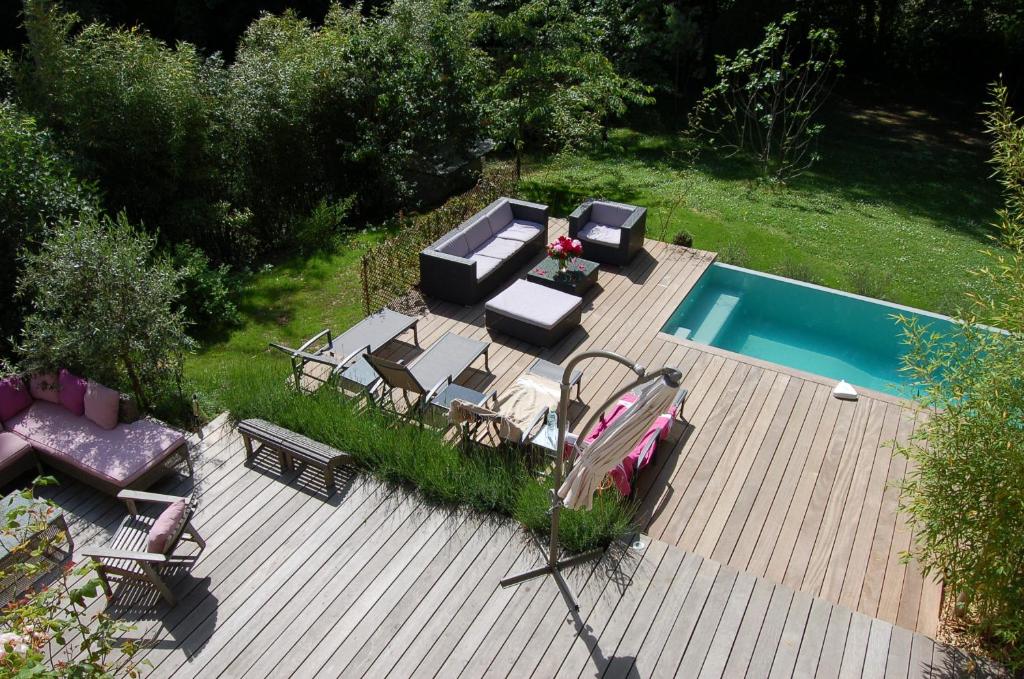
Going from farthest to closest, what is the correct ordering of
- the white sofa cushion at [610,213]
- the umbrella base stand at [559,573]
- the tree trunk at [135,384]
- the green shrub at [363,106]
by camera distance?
the green shrub at [363,106] < the white sofa cushion at [610,213] < the tree trunk at [135,384] < the umbrella base stand at [559,573]

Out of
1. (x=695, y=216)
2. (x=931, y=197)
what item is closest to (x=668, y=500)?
(x=695, y=216)

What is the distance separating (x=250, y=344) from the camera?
27.9 ft

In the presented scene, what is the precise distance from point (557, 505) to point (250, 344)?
5.14 m

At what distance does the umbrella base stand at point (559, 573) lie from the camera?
16.5ft

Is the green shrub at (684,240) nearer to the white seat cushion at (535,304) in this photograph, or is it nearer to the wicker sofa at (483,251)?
the wicker sofa at (483,251)

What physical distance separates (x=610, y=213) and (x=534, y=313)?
9.34ft

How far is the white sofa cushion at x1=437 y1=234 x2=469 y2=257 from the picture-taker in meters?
9.11

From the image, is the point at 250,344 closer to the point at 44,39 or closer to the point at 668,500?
the point at 44,39

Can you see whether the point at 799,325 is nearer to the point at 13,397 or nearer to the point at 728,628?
the point at 728,628

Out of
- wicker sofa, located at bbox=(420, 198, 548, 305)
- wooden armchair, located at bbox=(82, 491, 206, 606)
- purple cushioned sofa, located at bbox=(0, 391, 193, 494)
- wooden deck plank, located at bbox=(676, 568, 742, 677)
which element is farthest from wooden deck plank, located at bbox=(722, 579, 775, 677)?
wicker sofa, located at bbox=(420, 198, 548, 305)

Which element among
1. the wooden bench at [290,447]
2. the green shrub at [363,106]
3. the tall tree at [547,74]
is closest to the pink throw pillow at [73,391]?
the wooden bench at [290,447]

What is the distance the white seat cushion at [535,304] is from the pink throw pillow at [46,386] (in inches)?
172

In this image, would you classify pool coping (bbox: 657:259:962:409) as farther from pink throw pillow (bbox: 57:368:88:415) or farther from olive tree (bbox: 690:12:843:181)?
pink throw pillow (bbox: 57:368:88:415)

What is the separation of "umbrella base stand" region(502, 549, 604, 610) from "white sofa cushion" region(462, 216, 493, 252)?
5.20 meters
